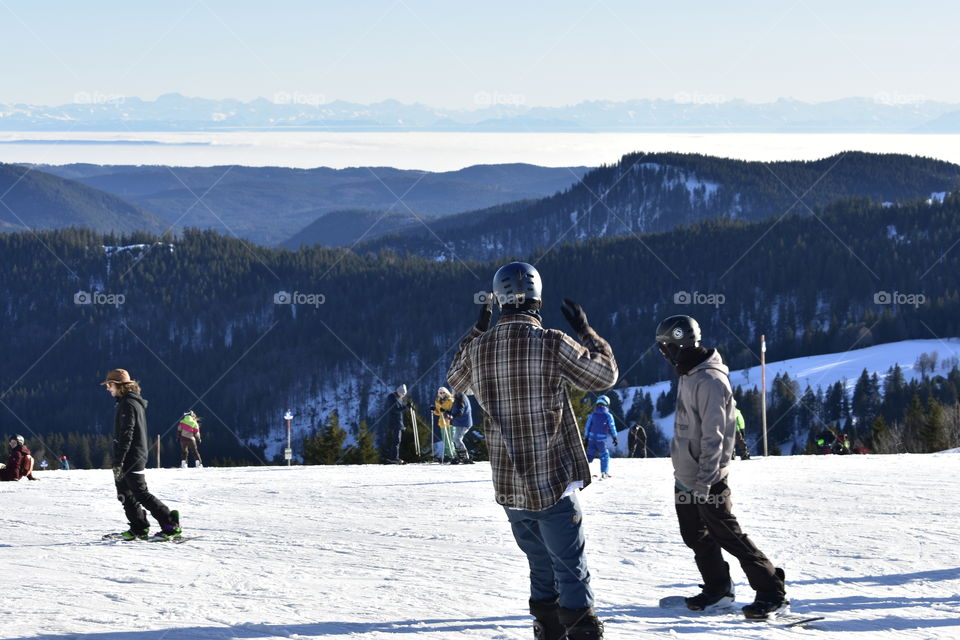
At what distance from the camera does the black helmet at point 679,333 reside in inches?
229

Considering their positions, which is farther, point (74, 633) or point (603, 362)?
point (74, 633)

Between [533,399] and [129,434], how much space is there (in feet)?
15.9

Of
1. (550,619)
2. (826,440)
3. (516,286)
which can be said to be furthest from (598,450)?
(826,440)

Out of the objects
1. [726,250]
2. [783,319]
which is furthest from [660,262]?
[783,319]

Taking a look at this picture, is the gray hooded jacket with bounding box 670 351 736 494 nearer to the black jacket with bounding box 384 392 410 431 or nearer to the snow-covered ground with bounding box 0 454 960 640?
the snow-covered ground with bounding box 0 454 960 640

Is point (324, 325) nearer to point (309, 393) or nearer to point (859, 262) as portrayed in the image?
point (309, 393)

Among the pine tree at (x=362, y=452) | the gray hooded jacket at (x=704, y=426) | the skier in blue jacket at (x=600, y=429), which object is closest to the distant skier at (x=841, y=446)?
the skier in blue jacket at (x=600, y=429)

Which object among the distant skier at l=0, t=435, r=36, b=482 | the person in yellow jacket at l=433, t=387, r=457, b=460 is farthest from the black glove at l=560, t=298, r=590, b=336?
the distant skier at l=0, t=435, r=36, b=482

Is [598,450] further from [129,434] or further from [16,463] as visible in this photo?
[16,463]

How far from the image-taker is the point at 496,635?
550 cm

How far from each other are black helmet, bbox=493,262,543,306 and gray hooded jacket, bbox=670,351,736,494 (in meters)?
1.34

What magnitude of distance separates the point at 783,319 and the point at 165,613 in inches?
6522

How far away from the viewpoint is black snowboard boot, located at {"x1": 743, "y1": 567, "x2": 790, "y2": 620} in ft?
18.8

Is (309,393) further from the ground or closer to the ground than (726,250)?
closer to the ground
